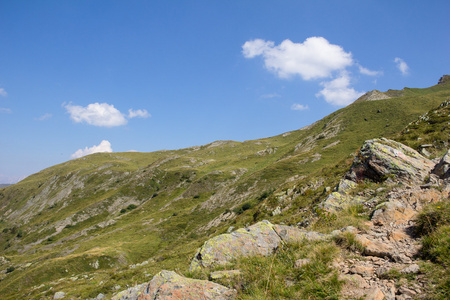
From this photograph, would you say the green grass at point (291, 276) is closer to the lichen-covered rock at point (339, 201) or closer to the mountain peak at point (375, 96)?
the lichen-covered rock at point (339, 201)

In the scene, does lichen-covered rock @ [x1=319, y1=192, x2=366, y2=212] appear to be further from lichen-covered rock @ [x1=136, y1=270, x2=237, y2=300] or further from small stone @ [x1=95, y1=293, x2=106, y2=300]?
small stone @ [x1=95, y1=293, x2=106, y2=300]

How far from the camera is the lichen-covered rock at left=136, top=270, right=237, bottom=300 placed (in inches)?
218

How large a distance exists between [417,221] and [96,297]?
3006 cm

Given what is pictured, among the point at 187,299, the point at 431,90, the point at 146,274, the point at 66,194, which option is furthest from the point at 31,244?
the point at 431,90

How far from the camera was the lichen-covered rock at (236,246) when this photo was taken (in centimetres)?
807

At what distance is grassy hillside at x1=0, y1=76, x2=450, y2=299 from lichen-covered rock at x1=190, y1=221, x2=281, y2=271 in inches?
363

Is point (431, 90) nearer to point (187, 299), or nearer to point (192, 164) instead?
point (192, 164)

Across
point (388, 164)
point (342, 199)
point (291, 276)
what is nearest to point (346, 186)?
point (342, 199)

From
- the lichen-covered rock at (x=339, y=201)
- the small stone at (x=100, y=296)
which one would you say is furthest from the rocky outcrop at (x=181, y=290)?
the small stone at (x=100, y=296)

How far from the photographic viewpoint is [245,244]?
28.3 ft

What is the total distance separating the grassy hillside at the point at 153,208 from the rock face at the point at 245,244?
29.8 ft

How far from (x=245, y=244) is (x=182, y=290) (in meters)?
3.53

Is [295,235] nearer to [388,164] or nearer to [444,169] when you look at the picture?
[444,169]

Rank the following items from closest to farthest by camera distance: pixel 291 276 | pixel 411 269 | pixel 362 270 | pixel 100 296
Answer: pixel 411 269, pixel 362 270, pixel 291 276, pixel 100 296
